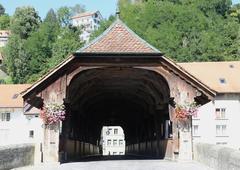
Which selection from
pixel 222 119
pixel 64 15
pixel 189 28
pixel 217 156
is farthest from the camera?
pixel 64 15

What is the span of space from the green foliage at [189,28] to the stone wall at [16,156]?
2434 inches

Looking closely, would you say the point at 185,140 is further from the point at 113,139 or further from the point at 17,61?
the point at 113,139

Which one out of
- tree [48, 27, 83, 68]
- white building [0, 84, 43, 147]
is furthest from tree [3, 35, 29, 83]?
white building [0, 84, 43, 147]

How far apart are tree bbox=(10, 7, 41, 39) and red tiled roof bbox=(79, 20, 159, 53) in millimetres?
105145

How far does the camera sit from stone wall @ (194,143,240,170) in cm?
1400

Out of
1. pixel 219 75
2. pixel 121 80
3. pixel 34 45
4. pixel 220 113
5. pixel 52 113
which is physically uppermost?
pixel 34 45

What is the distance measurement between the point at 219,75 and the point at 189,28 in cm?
2700

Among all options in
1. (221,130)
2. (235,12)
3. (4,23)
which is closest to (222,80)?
(221,130)

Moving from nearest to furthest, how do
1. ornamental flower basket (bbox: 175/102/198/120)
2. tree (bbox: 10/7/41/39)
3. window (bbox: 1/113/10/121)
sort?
ornamental flower basket (bbox: 175/102/198/120) → window (bbox: 1/113/10/121) → tree (bbox: 10/7/41/39)

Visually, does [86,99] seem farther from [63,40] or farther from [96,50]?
[63,40]

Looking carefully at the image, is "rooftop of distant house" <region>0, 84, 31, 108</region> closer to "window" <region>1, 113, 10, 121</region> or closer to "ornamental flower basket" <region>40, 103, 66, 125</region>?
"window" <region>1, 113, 10, 121</region>

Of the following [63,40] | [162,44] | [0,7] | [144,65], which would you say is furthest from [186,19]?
[0,7]

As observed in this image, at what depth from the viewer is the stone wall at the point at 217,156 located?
14.0 m

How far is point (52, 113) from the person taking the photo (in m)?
20.6
